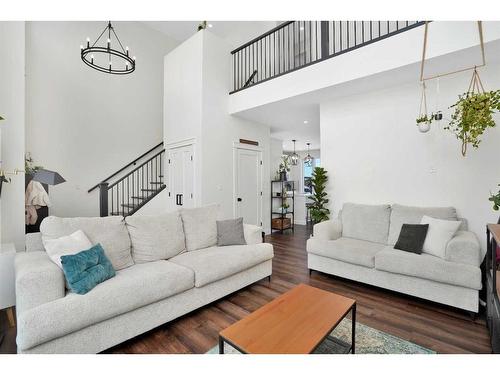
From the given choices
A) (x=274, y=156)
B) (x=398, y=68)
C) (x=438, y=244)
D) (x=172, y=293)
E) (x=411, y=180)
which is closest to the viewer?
(x=172, y=293)

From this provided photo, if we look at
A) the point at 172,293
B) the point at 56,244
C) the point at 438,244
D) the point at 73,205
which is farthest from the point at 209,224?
the point at 73,205

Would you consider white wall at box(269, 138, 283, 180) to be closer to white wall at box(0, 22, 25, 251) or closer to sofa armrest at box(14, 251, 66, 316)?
white wall at box(0, 22, 25, 251)

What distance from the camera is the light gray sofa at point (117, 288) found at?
5.35ft

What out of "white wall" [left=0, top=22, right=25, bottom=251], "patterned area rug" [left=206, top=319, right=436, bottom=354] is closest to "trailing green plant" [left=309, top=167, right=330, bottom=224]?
"patterned area rug" [left=206, top=319, right=436, bottom=354]

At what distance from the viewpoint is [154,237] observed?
8.76 ft

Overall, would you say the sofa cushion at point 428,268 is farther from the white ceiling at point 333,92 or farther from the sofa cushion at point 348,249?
the white ceiling at point 333,92

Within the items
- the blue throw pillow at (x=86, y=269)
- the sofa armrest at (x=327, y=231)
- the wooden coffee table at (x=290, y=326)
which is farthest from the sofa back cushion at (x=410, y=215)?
the blue throw pillow at (x=86, y=269)

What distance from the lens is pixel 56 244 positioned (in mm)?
2025

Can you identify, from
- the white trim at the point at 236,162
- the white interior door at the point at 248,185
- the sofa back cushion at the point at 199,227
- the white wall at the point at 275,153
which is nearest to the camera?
the sofa back cushion at the point at 199,227

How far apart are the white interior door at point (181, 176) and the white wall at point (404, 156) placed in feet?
8.42

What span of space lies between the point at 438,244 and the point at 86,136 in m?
6.35

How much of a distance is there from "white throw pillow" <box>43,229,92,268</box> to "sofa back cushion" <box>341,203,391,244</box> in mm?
3228

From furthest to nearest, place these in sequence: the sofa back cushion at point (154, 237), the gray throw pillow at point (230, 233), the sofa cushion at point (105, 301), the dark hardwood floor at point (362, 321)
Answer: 1. the gray throw pillow at point (230, 233)
2. the sofa back cushion at point (154, 237)
3. the dark hardwood floor at point (362, 321)
4. the sofa cushion at point (105, 301)
